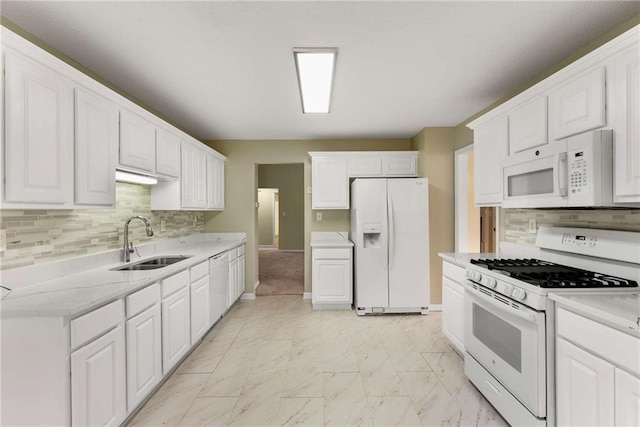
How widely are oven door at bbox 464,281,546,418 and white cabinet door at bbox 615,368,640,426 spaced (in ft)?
1.15

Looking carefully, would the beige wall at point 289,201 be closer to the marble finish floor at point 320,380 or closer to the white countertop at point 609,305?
the marble finish floor at point 320,380

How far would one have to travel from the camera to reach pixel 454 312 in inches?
102

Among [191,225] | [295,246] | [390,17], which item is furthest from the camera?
[295,246]

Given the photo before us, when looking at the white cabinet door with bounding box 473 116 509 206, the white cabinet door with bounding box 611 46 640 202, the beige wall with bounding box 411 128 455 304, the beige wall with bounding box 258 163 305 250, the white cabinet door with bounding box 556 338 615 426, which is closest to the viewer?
the white cabinet door with bounding box 556 338 615 426

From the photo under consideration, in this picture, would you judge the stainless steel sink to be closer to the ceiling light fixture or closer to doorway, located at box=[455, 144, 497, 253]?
the ceiling light fixture

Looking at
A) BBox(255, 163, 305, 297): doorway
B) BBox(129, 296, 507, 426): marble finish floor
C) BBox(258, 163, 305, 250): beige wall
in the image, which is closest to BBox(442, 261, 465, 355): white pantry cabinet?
BBox(129, 296, 507, 426): marble finish floor

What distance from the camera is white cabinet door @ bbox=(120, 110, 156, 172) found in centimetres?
212

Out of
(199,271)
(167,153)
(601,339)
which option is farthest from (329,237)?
(601,339)

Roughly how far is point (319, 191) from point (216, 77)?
6.91ft

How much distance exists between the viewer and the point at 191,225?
407 cm

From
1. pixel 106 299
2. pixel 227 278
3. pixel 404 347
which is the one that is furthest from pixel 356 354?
pixel 106 299

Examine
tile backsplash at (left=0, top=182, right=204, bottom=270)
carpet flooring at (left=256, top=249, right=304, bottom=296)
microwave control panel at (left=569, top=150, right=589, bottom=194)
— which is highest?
microwave control panel at (left=569, top=150, right=589, bottom=194)

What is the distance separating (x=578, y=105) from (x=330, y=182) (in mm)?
2829

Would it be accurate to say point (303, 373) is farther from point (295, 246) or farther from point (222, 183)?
point (295, 246)
